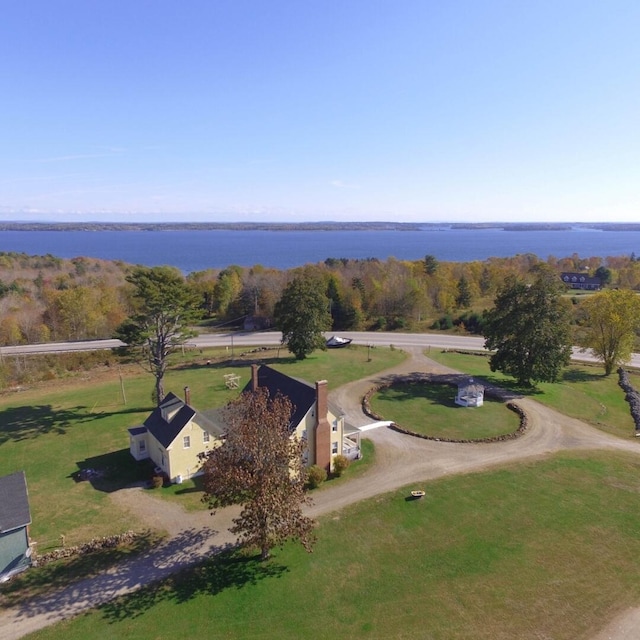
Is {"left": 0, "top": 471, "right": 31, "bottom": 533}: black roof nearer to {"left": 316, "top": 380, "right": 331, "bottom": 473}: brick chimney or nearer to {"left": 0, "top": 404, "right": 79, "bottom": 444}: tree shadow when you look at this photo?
{"left": 0, "top": 404, "right": 79, "bottom": 444}: tree shadow

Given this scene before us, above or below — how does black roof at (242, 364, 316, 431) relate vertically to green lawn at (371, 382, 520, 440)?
above

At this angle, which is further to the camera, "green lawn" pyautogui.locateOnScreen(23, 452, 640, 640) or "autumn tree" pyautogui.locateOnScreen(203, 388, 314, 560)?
"autumn tree" pyautogui.locateOnScreen(203, 388, 314, 560)

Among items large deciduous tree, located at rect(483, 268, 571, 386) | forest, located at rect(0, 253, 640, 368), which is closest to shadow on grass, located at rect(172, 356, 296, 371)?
forest, located at rect(0, 253, 640, 368)

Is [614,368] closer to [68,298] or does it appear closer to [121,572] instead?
[121,572]

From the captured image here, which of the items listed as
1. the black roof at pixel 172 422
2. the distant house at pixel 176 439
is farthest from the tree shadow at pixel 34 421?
the black roof at pixel 172 422

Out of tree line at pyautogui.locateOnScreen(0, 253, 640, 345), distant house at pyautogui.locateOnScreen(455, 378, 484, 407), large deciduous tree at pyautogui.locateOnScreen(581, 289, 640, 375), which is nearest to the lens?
distant house at pyautogui.locateOnScreen(455, 378, 484, 407)
